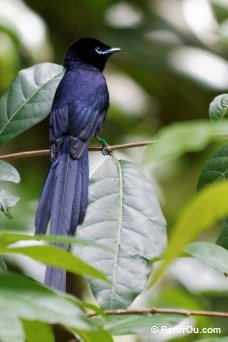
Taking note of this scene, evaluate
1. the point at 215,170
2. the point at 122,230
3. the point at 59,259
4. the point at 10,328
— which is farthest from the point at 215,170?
the point at 10,328

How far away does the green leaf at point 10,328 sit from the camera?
3.20 feet

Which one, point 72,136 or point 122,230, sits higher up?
point 72,136

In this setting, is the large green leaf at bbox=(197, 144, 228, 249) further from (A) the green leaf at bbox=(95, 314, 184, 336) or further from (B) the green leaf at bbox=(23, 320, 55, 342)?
(B) the green leaf at bbox=(23, 320, 55, 342)

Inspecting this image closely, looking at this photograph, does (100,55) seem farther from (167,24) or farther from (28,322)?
(28,322)

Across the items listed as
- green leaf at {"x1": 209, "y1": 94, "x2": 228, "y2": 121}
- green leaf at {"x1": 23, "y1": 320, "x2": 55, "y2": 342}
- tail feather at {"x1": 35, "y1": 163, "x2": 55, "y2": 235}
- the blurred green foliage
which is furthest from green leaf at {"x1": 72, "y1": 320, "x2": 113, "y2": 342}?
the blurred green foliage

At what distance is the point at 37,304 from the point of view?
1.06 m

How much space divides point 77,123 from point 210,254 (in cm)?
122

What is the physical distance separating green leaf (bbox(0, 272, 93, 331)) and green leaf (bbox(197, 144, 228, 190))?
826mm

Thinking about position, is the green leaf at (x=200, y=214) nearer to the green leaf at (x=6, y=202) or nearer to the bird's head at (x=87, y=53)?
the green leaf at (x=6, y=202)

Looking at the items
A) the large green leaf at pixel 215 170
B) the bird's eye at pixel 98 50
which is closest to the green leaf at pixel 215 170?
the large green leaf at pixel 215 170

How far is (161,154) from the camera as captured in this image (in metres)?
0.86

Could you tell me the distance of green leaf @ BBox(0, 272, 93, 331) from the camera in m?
1.03

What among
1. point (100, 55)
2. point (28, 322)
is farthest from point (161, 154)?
point (100, 55)

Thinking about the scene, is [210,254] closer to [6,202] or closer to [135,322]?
[135,322]
